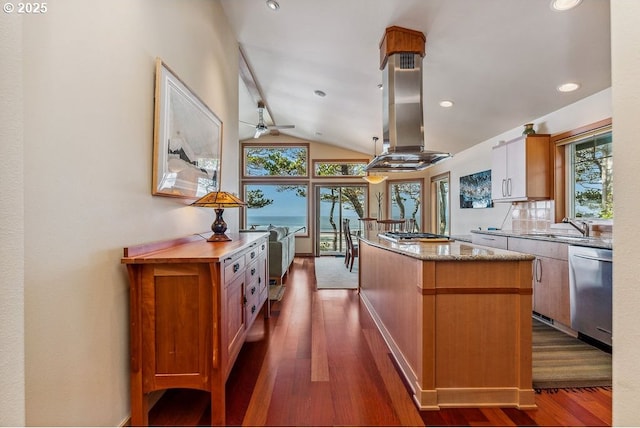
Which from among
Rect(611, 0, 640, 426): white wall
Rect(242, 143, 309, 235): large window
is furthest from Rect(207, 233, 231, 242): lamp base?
Rect(242, 143, 309, 235): large window

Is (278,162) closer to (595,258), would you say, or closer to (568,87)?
(568,87)

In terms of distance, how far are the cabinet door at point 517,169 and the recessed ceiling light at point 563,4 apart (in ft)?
5.62

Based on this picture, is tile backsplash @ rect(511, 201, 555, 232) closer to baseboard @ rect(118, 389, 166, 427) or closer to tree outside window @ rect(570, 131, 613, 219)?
tree outside window @ rect(570, 131, 613, 219)

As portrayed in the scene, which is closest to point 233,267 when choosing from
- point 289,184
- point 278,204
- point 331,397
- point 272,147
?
point 331,397

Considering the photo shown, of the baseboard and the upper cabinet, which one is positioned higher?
the upper cabinet

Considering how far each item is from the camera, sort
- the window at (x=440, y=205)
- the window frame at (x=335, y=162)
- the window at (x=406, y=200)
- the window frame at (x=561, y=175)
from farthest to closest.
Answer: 1. the window frame at (x=335, y=162)
2. the window at (x=406, y=200)
3. the window at (x=440, y=205)
4. the window frame at (x=561, y=175)

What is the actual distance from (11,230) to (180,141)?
1.49 m

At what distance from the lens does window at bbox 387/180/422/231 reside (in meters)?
7.52

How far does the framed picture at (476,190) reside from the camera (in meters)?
4.73

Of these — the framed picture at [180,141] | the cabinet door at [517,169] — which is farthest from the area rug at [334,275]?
the framed picture at [180,141]

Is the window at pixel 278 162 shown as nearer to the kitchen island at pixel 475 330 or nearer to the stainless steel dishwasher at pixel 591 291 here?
the stainless steel dishwasher at pixel 591 291

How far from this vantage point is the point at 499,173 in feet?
13.2

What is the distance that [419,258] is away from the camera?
175cm

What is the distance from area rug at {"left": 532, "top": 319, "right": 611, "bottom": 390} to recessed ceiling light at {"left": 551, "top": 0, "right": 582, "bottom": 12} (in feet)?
8.89
